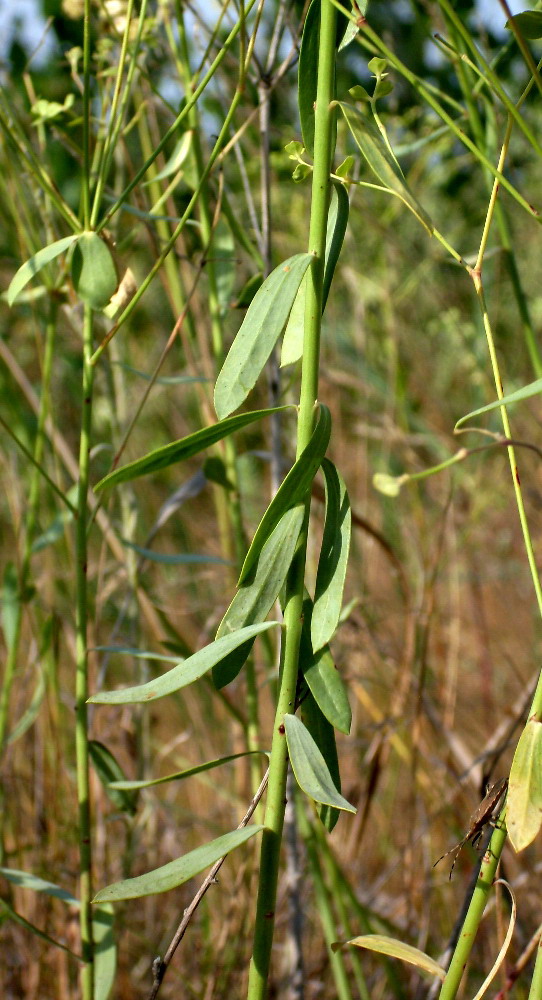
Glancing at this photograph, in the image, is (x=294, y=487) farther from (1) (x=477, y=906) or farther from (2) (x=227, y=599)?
(2) (x=227, y=599)

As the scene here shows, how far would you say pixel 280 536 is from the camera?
395 mm

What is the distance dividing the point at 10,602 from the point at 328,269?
0.44m

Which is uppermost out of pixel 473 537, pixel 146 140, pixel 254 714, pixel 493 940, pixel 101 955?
pixel 146 140

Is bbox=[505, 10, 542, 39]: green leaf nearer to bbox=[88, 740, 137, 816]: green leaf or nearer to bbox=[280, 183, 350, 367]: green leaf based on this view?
bbox=[280, 183, 350, 367]: green leaf

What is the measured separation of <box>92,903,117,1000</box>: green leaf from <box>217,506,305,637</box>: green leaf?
0.90ft

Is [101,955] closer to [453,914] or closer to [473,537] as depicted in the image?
[453,914]

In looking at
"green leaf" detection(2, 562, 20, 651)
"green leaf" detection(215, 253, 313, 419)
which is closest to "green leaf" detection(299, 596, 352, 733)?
"green leaf" detection(215, 253, 313, 419)

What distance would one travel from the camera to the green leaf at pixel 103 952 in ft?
1.73

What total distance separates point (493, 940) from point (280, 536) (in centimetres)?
75

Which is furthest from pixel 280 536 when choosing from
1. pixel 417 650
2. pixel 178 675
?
pixel 417 650

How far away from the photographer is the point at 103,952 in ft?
1.79

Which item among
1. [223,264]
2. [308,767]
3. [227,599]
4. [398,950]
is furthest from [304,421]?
[227,599]

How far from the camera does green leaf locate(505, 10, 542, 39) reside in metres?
0.40

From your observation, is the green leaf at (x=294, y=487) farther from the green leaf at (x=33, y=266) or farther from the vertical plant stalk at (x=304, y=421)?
the green leaf at (x=33, y=266)
